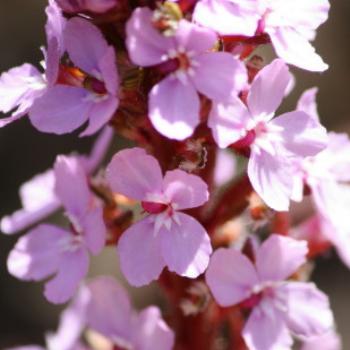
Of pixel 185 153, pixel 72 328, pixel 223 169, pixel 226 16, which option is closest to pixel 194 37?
pixel 226 16

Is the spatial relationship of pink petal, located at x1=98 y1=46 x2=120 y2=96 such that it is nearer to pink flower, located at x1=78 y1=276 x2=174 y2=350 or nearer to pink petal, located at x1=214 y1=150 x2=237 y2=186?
pink flower, located at x1=78 y1=276 x2=174 y2=350

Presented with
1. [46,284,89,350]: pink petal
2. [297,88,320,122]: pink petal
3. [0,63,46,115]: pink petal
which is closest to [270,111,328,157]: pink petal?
[297,88,320,122]: pink petal

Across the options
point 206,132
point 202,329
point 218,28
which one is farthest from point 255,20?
point 202,329

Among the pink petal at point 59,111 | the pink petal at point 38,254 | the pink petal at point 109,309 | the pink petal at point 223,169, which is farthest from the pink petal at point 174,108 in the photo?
the pink petal at point 223,169

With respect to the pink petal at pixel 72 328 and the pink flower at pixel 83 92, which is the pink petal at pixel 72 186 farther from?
the pink petal at pixel 72 328

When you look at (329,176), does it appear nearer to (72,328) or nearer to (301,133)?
(301,133)

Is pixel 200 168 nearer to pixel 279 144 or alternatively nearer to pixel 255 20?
pixel 279 144
